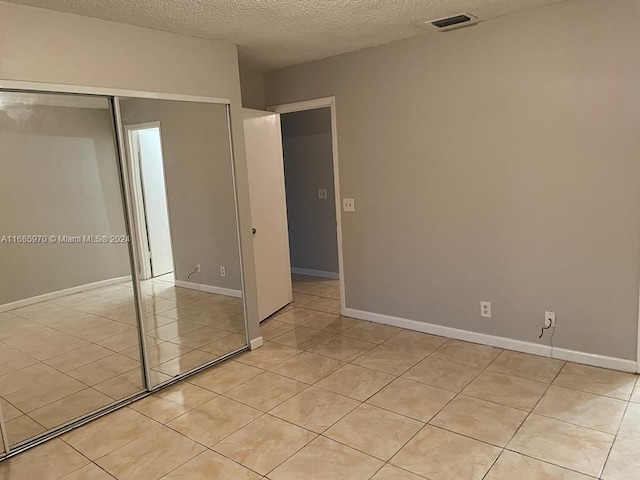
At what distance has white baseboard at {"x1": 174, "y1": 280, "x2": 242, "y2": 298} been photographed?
3.46 m

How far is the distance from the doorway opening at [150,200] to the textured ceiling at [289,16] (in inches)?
26.4

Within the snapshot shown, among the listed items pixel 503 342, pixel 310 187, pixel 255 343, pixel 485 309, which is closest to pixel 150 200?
pixel 255 343

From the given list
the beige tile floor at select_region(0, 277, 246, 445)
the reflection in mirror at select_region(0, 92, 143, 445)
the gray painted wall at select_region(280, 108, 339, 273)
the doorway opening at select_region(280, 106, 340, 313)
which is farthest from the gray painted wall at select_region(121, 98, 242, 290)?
the gray painted wall at select_region(280, 108, 339, 273)

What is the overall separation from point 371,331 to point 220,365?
1296mm

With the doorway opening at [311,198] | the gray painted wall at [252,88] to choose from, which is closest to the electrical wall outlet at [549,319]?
the doorway opening at [311,198]

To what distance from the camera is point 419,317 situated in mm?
4008

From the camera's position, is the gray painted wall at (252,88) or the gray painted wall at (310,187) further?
the gray painted wall at (310,187)

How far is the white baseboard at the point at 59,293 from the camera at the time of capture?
261cm

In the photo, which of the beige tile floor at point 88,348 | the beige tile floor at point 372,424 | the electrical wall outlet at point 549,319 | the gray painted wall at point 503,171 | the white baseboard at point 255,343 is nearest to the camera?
the beige tile floor at point 372,424

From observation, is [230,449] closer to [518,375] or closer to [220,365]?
[220,365]

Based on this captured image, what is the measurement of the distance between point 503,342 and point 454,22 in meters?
2.31

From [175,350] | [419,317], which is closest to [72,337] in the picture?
[175,350]

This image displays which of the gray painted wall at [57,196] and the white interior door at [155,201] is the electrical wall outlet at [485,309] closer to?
the white interior door at [155,201]

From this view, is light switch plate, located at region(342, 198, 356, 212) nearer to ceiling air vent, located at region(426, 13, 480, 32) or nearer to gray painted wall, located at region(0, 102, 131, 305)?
ceiling air vent, located at region(426, 13, 480, 32)
